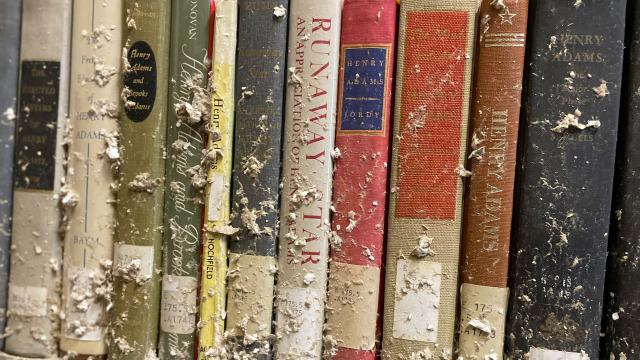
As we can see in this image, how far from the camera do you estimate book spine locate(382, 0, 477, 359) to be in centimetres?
47

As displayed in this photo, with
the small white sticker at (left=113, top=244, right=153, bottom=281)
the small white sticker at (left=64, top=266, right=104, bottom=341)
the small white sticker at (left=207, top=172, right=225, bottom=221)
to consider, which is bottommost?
the small white sticker at (left=64, top=266, right=104, bottom=341)

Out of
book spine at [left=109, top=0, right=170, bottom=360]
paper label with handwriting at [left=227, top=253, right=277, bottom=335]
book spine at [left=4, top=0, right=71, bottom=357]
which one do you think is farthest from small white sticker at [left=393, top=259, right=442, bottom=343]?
book spine at [left=4, top=0, right=71, bottom=357]

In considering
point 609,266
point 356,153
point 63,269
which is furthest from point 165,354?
point 609,266

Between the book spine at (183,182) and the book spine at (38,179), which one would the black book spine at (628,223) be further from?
the book spine at (38,179)

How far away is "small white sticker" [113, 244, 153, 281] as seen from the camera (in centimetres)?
51

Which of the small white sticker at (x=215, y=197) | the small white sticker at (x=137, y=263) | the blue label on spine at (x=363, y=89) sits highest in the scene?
the blue label on spine at (x=363, y=89)

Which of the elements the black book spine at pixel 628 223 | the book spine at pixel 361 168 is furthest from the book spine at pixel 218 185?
the black book spine at pixel 628 223

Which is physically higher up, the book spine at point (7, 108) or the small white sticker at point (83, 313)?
the book spine at point (7, 108)

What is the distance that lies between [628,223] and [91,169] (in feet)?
1.58

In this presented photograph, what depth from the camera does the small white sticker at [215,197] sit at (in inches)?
19.7

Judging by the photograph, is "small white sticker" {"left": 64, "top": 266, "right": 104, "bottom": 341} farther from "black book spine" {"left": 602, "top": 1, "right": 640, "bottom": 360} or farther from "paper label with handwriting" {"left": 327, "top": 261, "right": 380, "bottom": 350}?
"black book spine" {"left": 602, "top": 1, "right": 640, "bottom": 360}

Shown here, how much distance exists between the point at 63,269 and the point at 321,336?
263mm

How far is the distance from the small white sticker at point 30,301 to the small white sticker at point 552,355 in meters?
0.46

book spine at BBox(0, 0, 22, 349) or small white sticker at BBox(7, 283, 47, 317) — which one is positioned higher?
book spine at BBox(0, 0, 22, 349)
